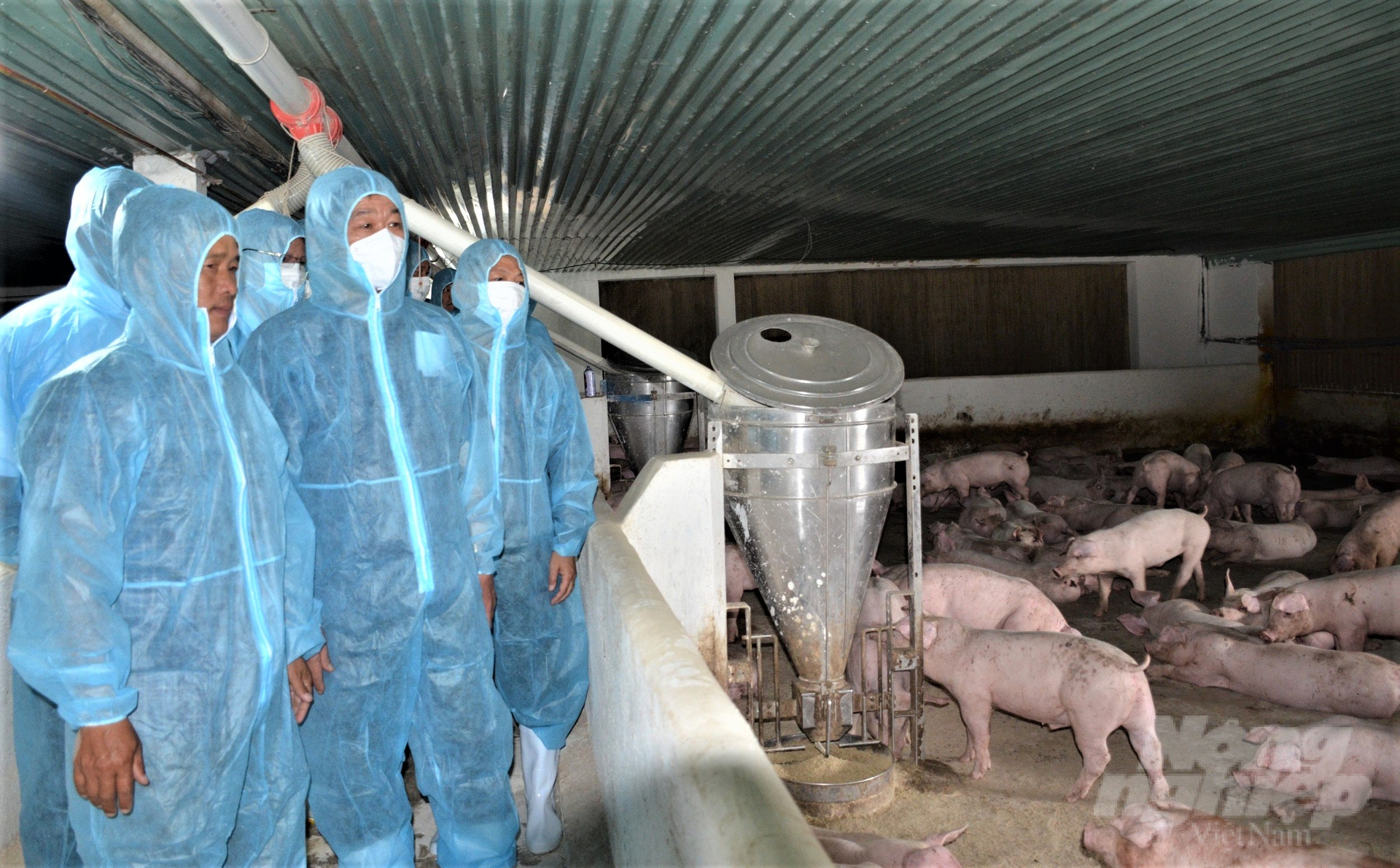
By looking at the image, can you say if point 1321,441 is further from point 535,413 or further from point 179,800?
point 179,800

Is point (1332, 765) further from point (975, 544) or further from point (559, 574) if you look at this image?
point (975, 544)

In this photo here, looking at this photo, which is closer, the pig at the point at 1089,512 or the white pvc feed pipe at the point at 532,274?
the white pvc feed pipe at the point at 532,274

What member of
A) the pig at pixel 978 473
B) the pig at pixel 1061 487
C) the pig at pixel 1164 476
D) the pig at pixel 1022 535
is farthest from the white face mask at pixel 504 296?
the pig at pixel 1164 476

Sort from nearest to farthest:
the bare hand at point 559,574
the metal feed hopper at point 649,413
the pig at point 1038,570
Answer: the bare hand at point 559,574, the pig at point 1038,570, the metal feed hopper at point 649,413

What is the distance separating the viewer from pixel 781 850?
4.48 ft

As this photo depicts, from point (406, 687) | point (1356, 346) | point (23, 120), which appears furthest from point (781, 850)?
point (1356, 346)

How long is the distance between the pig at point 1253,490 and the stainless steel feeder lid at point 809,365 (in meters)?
6.78

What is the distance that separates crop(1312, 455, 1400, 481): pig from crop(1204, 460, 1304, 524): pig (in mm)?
2166

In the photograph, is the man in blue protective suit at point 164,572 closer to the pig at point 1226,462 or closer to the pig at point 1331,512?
the pig at point 1331,512

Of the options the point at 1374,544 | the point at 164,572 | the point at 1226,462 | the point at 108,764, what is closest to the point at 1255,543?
the point at 1374,544

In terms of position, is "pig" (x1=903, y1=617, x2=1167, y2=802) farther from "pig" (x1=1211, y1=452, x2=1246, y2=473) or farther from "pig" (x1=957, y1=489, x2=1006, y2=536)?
"pig" (x1=1211, y1=452, x2=1246, y2=473)

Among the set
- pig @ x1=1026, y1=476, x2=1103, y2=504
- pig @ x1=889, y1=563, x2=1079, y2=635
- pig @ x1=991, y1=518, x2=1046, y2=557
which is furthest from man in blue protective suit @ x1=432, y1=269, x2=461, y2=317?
pig @ x1=1026, y1=476, x2=1103, y2=504

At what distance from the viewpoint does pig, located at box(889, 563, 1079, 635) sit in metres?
5.50

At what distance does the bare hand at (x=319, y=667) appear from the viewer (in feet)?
8.40
